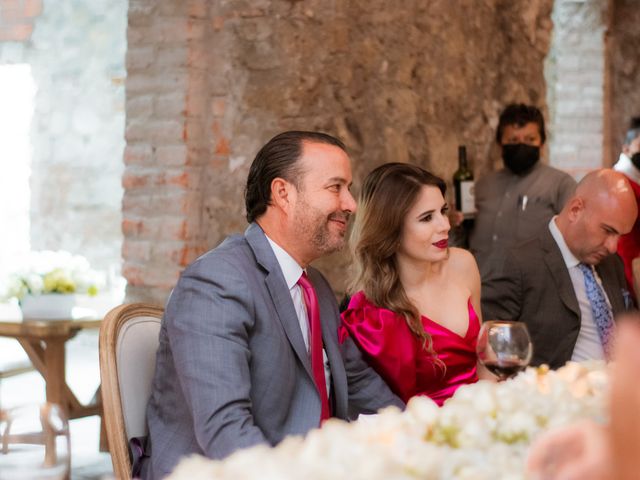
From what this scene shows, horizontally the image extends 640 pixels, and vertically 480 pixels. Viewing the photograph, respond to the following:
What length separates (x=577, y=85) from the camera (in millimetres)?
9531

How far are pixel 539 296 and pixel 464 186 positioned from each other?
1619 millimetres

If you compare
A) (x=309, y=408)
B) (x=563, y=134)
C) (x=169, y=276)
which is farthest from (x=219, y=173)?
(x=563, y=134)

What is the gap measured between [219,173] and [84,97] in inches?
164

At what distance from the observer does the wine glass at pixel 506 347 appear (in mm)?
2137

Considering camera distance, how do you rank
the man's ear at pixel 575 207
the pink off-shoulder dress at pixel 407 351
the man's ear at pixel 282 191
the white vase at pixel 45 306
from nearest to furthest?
the man's ear at pixel 282 191
the pink off-shoulder dress at pixel 407 351
the man's ear at pixel 575 207
the white vase at pixel 45 306

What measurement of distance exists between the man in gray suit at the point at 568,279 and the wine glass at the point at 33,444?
95.6 inches

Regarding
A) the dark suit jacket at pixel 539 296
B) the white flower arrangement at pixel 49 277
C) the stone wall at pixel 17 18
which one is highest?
the stone wall at pixel 17 18

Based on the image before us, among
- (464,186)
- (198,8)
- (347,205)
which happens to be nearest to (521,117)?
(464,186)

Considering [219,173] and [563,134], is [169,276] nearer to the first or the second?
[219,173]

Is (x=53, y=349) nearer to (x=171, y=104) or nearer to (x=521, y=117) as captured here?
(x=171, y=104)

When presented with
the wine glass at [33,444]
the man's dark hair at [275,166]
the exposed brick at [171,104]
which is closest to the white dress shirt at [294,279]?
the man's dark hair at [275,166]

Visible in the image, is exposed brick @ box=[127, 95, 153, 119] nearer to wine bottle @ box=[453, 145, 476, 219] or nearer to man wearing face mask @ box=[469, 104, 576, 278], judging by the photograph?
wine bottle @ box=[453, 145, 476, 219]

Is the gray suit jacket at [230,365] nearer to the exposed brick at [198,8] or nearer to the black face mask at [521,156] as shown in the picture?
the exposed brick at [198,8]

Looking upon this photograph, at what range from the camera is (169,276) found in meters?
4.21
